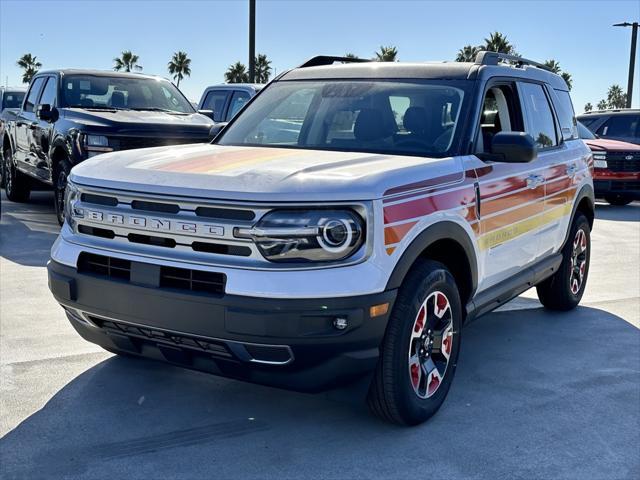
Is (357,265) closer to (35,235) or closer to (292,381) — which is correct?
(292,381)

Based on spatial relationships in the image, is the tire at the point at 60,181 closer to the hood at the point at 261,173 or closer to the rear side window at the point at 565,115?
the hood at the point at 261,173

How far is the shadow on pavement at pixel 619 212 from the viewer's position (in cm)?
1277

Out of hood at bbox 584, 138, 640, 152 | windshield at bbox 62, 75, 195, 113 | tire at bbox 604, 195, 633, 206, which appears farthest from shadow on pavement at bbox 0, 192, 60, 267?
tire at bbox 604, 195, 633, 206

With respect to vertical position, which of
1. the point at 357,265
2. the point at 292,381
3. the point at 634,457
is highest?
the point at 357,265

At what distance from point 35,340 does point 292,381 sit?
7.70 feet

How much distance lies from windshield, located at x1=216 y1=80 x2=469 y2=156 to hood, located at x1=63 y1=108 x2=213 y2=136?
3.71 metres

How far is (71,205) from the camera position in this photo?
12.8ft

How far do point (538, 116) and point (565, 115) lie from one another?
0.75 metres

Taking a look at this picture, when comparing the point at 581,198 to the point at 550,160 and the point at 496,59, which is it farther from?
the point at 496,59

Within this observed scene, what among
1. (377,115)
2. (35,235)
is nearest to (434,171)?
(377,115)

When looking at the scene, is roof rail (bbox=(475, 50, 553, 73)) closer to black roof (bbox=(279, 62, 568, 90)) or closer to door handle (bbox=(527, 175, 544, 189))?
black roof (bbox=(279, 62, 568, 90))

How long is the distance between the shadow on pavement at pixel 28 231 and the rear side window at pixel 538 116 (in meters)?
4.63

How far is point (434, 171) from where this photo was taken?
385cm

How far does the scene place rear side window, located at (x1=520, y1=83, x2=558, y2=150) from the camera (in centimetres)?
524
